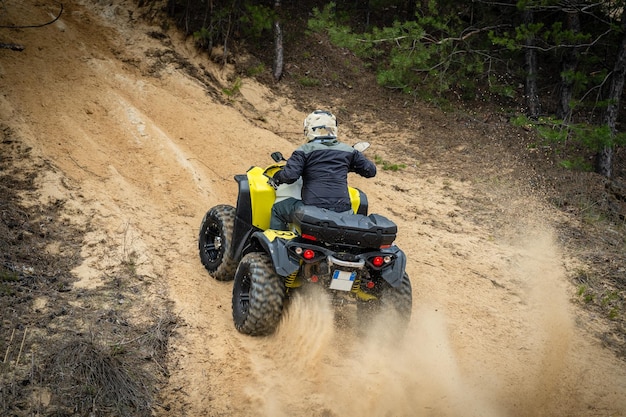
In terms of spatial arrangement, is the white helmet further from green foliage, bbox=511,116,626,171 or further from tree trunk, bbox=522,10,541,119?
tree trunk, bbox=522,10,541,119

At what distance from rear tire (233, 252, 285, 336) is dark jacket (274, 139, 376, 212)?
82 cm

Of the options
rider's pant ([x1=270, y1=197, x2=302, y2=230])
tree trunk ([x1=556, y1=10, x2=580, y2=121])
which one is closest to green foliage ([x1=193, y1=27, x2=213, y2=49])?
rider's pant ([x1=270, y1=197, x2=302, y2=230])

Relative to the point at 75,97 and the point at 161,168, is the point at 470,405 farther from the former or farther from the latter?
the point at 75,97

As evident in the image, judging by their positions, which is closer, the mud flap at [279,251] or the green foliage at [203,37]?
the mud flap at [279,251]

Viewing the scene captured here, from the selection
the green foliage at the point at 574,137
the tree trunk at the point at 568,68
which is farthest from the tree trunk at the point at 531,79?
the green foliage at the point at 574,137

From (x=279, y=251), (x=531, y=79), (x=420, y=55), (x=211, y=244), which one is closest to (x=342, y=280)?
(x=279, y=251)

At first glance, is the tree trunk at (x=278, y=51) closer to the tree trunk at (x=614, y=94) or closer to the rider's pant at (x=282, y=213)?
the tree trunk at (x=614, y=94)

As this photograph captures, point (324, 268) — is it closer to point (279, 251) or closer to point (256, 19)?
point (279, 251)

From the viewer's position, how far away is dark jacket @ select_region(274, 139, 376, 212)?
5.78 metres

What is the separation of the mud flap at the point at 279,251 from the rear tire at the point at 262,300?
0.17m

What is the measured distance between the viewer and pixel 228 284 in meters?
6.54

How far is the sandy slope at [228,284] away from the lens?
16.5 ft

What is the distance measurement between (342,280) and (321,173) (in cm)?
126

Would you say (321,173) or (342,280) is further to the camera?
(321,173)
